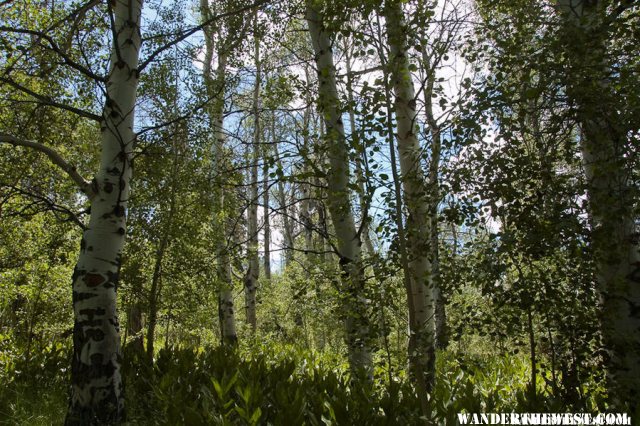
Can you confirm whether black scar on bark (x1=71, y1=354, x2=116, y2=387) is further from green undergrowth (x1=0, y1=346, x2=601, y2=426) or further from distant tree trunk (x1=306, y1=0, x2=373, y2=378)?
distant tree trunk (x1=306, y1=0, x2=373, y2=378)

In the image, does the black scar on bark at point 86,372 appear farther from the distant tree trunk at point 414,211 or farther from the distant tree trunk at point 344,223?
the distant tree trunk at point 414,211

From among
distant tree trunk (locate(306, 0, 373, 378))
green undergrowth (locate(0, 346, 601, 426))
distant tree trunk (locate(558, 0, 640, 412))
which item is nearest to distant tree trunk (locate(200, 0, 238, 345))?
green undergrowth (locate(0, 346, 601, 426))

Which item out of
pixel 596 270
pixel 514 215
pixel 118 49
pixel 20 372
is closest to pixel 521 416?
pixel 596 270

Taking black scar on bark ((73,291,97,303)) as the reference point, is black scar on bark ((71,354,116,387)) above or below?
below

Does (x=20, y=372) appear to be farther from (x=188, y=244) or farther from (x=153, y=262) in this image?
(x=188, y=244)

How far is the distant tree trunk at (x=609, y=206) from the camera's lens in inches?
104

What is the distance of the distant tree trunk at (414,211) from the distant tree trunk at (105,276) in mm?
2441

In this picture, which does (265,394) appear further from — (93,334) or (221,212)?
(221,212)

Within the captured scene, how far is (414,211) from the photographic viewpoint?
3.69 m

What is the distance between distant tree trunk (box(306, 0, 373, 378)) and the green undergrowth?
0.36m

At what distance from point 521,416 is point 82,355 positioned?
135 inches

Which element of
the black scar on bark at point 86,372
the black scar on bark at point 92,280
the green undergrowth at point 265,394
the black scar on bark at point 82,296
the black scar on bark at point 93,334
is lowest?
the green undergrowth at point 265,394

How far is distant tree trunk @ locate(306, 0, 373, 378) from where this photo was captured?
3520mm

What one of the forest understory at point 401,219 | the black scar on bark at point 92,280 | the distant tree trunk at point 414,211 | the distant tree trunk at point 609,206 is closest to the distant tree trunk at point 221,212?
the forest understory at point 401,219
